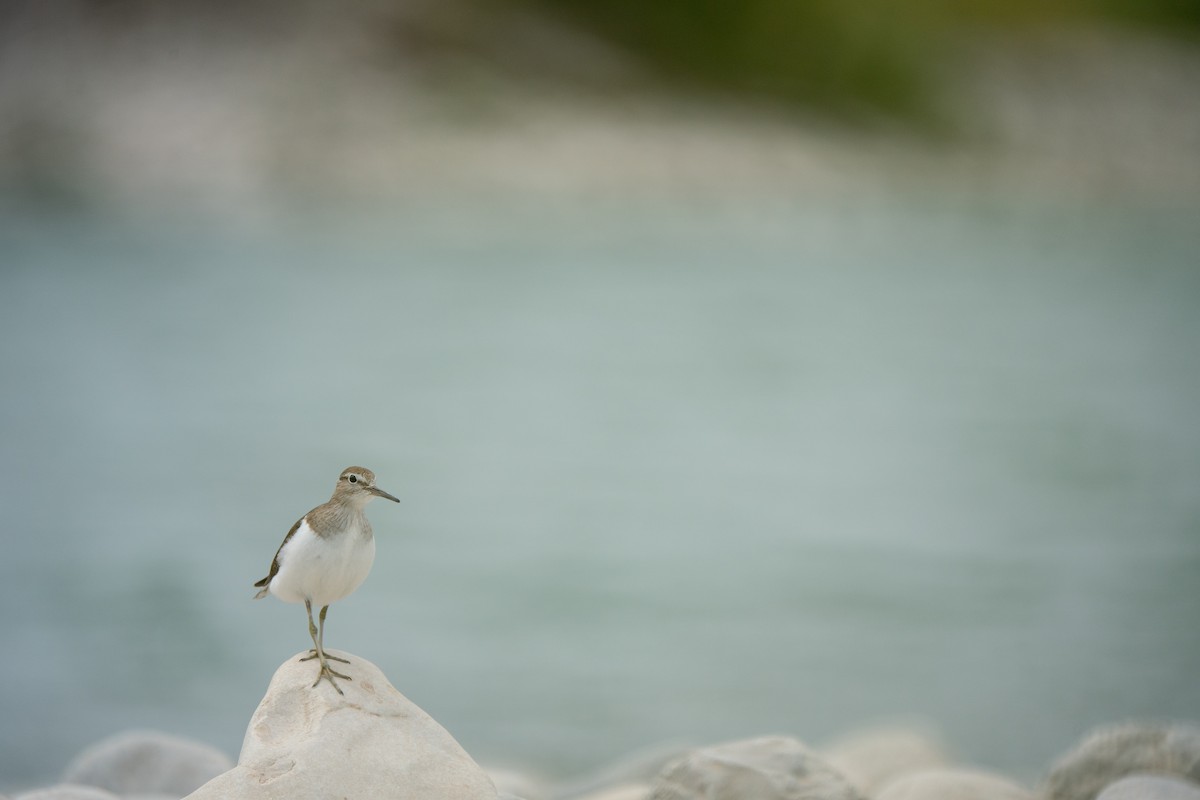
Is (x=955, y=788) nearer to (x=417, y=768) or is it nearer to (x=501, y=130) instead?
(x=417, y=768)

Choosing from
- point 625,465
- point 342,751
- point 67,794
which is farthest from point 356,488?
point 625,465

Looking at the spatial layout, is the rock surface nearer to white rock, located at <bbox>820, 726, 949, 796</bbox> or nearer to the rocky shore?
the rocky shore

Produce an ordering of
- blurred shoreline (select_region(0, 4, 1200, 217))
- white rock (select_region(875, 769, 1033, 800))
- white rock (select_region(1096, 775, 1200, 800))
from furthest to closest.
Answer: blurred shoreline (select_region(0, 4, 1200, 217))
white rock (select_region(875, 769, 1033, 800))
white rock (select_region(1096, 775, 1200, 800))

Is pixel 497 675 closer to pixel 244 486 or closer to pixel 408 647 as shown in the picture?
pixel 408 647

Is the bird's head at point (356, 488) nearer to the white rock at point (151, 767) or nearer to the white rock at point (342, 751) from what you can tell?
the white rock at point (342, 751)

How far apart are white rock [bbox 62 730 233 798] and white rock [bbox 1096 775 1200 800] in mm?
2559

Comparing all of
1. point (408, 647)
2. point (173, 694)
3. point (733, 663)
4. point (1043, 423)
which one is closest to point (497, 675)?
point (408, 647)

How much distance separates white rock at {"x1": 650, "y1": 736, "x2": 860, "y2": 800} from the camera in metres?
2.94

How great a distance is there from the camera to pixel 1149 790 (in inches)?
116

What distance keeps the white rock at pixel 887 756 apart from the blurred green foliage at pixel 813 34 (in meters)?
7.42

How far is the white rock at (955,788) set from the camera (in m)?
3.38

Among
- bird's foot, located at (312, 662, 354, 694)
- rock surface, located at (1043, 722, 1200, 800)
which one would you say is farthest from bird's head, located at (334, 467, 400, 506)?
rock surface, located at (1043, 722, 1200, 800)

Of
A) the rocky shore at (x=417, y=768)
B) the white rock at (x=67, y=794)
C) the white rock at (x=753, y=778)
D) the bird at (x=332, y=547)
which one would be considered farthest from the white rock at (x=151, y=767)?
the white rock at (x=753, y=778)

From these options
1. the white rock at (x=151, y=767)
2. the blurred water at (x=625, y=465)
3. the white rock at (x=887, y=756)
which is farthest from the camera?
the blurred water at (x=625, y=465)
